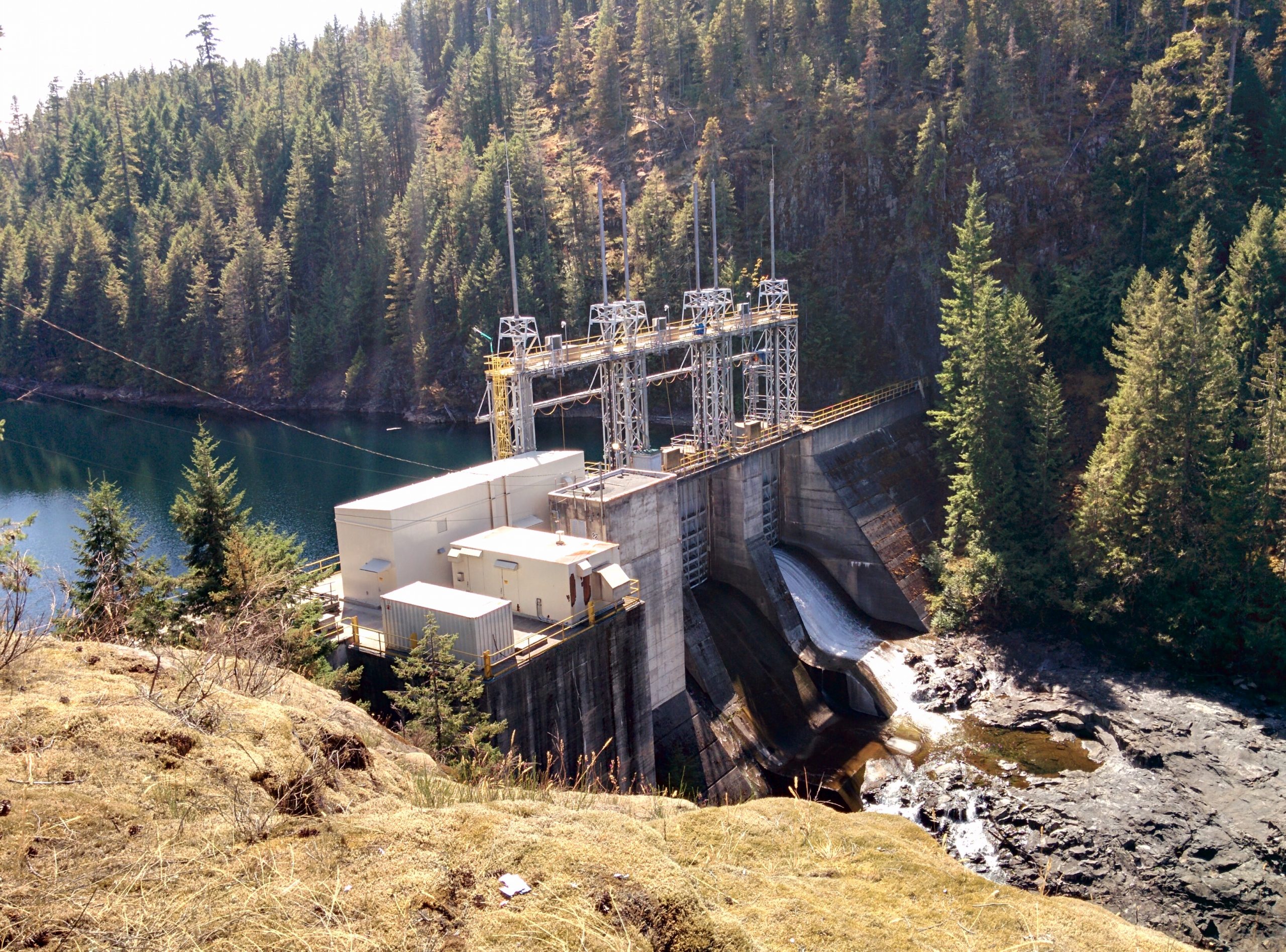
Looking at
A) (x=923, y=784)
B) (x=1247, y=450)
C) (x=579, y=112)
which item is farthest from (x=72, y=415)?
(x=1247, y=450)

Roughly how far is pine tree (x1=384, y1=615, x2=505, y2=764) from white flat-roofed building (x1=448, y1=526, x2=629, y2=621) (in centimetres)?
380

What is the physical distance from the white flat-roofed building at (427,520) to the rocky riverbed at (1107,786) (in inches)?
532

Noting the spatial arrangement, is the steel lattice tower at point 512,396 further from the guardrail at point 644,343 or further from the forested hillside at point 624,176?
the forested hillside at point 624,176

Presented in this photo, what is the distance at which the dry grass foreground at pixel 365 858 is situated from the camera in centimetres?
807

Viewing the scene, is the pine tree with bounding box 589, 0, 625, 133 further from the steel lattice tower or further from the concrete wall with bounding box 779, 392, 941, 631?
the steel lattice tower

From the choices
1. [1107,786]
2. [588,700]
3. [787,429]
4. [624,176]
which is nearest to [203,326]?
[624,176]

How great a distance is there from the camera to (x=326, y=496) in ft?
170

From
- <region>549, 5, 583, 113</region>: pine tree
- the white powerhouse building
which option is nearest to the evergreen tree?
the white powerhouse building

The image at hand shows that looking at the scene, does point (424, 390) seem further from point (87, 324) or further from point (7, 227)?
point (7, 227)

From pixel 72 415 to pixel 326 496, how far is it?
38214 millimetres

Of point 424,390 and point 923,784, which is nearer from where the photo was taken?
point 923,784

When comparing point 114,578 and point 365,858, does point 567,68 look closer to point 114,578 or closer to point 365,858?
point 114,578

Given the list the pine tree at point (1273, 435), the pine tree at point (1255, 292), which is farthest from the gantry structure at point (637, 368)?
the pine tree at point (1255, 292)

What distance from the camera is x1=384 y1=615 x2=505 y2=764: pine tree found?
18688 mm
